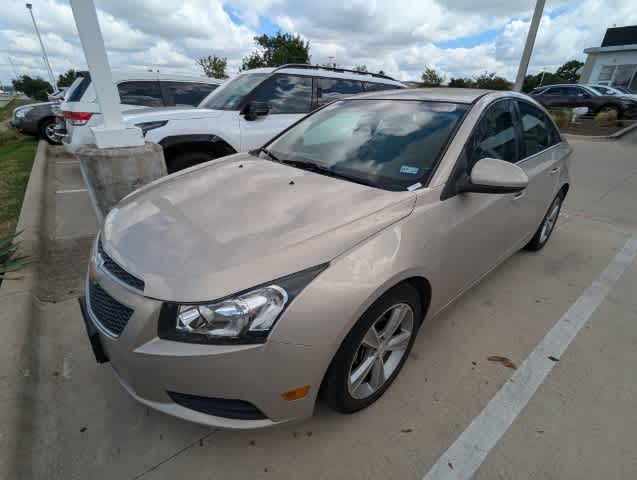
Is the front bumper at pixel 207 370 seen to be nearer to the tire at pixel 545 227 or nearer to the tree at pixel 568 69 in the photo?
the tire at pixel 545 227

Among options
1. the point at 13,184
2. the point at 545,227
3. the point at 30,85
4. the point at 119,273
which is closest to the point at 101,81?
the point at 119,273

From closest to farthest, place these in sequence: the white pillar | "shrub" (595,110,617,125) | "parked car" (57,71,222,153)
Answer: the white pillar < "parked car" (57,71,222,153) < "shrub" (595,110,617,125)

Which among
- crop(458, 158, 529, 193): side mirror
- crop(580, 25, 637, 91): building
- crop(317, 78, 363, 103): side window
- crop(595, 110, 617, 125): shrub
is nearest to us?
crop(458, 158, 529, 193): side mirror

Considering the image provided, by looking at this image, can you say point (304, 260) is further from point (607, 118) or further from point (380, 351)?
point (607, 118)

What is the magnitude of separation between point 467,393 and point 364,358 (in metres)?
0.75

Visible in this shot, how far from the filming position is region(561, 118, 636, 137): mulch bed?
13.7m

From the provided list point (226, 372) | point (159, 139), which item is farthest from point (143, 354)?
point (159, 139)

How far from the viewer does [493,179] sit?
188cm

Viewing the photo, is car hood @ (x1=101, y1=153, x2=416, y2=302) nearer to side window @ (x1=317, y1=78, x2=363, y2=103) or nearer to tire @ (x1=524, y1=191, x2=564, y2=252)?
tire @ (x1=524, y1=191, x2=564, y2=252)

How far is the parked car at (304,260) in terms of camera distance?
4.36 ft

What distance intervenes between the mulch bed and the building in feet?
56.1

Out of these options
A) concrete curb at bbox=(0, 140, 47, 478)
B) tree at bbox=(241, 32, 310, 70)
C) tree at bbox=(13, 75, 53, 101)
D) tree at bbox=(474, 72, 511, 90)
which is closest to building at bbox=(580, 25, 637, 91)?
tree at bbox=(474, 72, 511, 90)

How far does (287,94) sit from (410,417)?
4172mm

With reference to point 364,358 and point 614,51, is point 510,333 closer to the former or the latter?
point 364,358
